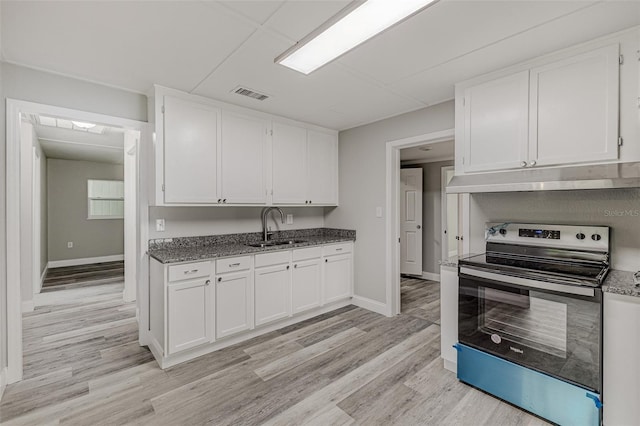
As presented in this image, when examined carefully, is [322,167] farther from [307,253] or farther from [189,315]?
[189,315]

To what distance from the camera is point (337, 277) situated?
12.6ft

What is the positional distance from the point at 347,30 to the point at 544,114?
5.07 ft

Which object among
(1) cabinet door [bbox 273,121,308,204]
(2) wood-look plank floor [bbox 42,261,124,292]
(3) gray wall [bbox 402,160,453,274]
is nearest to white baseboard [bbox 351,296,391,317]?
(1) cabinet door [bbox 273,121,308,204]

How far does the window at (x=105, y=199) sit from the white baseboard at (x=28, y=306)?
3718mm

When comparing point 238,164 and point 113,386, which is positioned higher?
point 238,164

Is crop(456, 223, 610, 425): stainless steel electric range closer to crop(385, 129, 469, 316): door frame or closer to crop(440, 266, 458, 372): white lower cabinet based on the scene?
crop(440, 266, 458, 372): white lower cabinet

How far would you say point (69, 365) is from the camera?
8.42 feet

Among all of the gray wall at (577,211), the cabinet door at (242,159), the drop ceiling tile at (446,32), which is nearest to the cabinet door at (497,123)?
the gray wall at (577,211)

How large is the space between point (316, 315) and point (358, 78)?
2677mm

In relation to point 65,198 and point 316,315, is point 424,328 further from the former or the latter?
point 65,198

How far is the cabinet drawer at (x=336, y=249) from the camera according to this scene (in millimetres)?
3715

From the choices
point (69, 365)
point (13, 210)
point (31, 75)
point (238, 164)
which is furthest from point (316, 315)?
point (31, 75)

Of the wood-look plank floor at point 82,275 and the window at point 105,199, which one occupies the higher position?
the window at point 105,199

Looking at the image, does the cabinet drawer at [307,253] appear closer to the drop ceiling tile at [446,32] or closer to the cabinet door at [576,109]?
the drop ceiling tile at [446,32]
